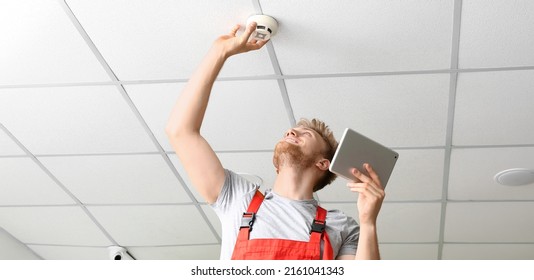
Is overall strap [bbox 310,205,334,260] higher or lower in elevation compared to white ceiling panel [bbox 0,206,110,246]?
lower

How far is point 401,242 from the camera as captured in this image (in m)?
4.45

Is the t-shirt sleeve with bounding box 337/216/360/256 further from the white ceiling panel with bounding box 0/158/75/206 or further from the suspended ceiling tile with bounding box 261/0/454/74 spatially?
the white ceiling panel with bounding box 0/158/75/206

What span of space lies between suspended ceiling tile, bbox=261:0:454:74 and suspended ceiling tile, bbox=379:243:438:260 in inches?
86.9

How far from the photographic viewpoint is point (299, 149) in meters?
2.03

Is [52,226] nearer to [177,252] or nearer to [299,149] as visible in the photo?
[177,252]

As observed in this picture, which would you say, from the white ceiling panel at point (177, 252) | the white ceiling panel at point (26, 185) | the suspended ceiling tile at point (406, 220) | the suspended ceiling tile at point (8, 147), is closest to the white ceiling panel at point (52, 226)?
the white ceiling panel at point (26, 185)

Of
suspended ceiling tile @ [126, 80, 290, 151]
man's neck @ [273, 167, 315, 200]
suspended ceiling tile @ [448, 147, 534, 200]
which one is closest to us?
man's neck @ [273, 167, 315, 200]

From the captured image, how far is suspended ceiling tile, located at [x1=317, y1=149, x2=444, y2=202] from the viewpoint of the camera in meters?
3.30

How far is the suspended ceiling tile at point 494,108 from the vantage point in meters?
2.67

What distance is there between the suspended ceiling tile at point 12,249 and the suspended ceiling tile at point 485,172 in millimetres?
3335

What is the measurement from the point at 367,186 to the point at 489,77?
1.19 meters

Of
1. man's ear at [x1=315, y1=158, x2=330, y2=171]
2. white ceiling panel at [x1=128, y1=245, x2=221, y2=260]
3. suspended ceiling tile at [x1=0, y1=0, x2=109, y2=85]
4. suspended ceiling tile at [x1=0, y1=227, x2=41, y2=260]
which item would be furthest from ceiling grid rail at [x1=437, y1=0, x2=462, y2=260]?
suspended ceiling tile at [x1=0, y1=227, x2=41, y2=260]

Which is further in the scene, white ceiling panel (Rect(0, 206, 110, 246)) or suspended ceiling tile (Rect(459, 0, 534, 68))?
white ceiling panel (Rect(0, 206, 110, 246))

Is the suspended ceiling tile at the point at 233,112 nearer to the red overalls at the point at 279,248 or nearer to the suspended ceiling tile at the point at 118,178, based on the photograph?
the suspended ceiling tile at the point at 118,178
